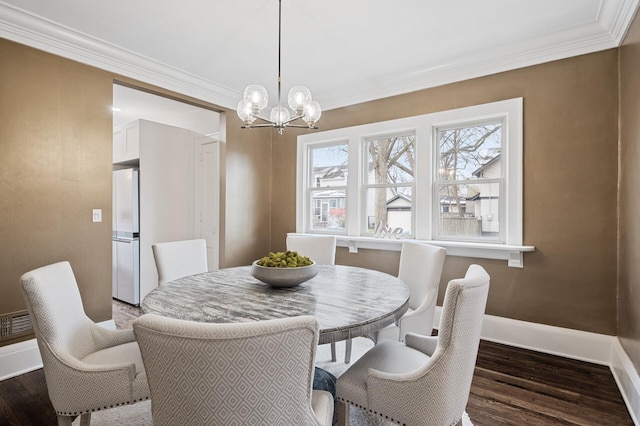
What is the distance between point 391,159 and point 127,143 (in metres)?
3.46

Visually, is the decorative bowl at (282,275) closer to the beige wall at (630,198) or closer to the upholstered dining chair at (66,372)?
the upholstered dining chair at (66,372)

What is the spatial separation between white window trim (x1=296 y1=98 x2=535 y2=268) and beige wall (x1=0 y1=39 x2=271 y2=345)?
2.06 m

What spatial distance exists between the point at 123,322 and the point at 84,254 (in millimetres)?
1088

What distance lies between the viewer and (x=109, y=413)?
1.97 meters

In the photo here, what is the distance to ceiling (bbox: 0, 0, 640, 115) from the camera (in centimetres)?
238

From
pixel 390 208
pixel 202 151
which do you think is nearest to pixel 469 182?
pixel 390 208

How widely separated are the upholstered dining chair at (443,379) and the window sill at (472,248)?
1.79 meters

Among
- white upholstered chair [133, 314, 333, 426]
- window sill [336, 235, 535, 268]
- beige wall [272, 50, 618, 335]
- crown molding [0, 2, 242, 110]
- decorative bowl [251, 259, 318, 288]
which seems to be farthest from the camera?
window sill [336, 235, 535, 268]

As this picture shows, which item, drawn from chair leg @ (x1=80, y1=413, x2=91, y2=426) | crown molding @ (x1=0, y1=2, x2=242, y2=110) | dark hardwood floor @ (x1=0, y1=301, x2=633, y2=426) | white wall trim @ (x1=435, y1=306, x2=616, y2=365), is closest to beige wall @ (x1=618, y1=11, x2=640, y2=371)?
white wall trim @ (x1=435, y1=306, x2=616, y2=365)

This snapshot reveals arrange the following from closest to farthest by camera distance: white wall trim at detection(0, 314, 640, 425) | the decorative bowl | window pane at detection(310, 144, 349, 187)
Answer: the decorative bowl < white wall trim at detection(0, 314, 640, 425) < window pane at detection(310, 144, 349, 187)

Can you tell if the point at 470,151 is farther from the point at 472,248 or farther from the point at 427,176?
the point at 472,248

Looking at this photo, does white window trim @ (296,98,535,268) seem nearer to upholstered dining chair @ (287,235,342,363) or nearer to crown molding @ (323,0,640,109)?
A: crown molding @ (323,0,640,109)

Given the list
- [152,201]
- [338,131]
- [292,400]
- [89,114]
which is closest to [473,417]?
[292,400]

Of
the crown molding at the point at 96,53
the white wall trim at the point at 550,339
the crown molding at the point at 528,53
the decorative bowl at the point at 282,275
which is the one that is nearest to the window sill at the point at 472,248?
the white wall trim at the point at 550,339
